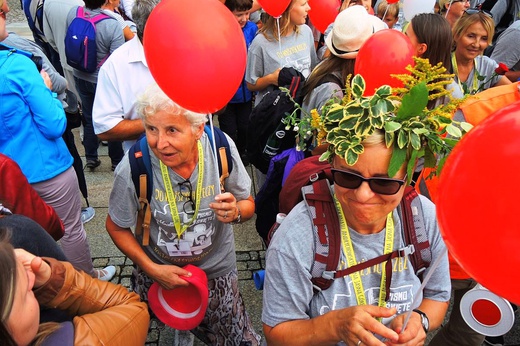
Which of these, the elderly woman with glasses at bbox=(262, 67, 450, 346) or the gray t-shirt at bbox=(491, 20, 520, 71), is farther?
the gray t-shirt at bbox=(491, 20, 520, 71)

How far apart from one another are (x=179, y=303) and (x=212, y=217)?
503 mm

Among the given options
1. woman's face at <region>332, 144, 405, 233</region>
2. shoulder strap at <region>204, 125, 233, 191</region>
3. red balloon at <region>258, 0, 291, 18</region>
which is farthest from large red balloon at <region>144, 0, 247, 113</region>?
red balloon at <region>258, 0, 291, 18</region>

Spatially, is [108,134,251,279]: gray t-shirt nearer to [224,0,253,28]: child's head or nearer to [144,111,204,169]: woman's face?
[144,111,204,169]: woman's face

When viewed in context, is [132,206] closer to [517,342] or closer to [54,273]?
[54,273]

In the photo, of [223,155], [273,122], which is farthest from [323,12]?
[223,155]

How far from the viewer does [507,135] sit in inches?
36.9

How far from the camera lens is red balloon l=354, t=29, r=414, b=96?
2.51 metres

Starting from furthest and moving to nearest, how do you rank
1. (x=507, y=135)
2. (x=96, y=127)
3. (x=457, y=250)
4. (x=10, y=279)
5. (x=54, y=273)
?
(x=96, y=127) < (x=54, y=273) < (x=10, y=279) < (x=457, y=250) < (x=507, y=135)

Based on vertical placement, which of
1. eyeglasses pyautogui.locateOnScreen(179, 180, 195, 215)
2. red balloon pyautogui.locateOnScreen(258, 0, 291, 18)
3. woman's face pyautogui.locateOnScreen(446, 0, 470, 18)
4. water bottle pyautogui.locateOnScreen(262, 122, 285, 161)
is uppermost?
red balloon pyautogui.locateOnScreen(258, 0, 291, 18)

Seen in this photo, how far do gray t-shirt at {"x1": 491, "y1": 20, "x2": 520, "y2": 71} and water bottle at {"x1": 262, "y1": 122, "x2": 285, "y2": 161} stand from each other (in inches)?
112

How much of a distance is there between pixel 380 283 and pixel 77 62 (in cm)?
375

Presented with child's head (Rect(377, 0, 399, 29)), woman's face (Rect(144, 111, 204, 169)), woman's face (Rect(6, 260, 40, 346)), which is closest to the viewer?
woman's face (Rect(6, 260, 40, 346))

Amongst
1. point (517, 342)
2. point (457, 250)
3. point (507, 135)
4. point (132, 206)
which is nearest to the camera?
point (507, 135)

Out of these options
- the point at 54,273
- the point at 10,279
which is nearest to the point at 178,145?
the point at 54,273
